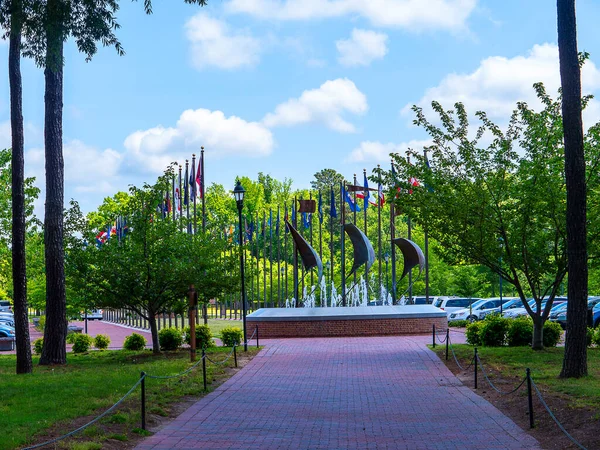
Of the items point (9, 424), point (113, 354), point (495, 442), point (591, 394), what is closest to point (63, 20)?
point (9, 424)

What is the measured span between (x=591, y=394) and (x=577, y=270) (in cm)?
311

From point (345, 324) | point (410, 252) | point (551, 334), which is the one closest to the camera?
point (551, 334)

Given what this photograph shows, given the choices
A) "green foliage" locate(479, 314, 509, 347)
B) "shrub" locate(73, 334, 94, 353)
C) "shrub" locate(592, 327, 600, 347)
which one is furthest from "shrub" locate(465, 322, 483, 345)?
"shrub" locate(73, 334, 94, 353)

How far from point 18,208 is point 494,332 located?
13463 millimetres

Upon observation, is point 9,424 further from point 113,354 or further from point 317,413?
point 113,354

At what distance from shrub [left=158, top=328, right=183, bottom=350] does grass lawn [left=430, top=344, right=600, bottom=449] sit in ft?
27.2

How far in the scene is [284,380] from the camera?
17.6 metres

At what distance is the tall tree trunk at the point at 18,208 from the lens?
19328mm

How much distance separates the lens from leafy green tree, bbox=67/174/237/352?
79.3ft

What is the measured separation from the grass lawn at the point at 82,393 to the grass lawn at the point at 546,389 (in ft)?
17.9

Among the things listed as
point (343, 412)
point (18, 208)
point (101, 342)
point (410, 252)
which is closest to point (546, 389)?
point (343, 412)

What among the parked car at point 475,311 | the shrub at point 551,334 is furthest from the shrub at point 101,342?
the parked car at point 475,311

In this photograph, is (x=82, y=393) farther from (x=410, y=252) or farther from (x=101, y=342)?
(x=410, y=252)

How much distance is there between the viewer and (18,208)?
64.6ft
